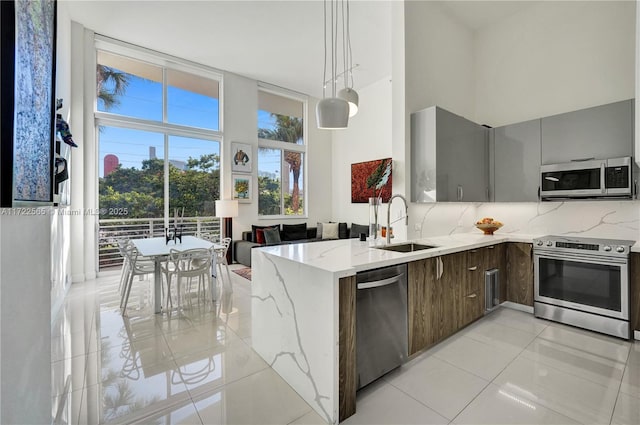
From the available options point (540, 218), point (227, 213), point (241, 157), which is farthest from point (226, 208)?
point (540, 218)

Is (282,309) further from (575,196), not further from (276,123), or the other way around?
(276,123)

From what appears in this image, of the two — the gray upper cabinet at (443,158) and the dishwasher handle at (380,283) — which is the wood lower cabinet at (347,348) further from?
the gray upper cabinet at (443,158)

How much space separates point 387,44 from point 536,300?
444 centimetres

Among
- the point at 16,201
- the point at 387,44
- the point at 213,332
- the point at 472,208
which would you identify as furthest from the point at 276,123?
the point at 16,201

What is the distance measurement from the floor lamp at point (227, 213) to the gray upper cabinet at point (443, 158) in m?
3.82

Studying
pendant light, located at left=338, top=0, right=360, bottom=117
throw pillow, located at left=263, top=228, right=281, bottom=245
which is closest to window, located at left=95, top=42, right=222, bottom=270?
throw pillow, located at left=263, top=228, right=281, bottom=245

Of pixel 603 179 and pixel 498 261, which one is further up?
pixel 603 179

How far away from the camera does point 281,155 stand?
712 centimetres

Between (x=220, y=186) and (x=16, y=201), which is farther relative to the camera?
(x=220, y=186)

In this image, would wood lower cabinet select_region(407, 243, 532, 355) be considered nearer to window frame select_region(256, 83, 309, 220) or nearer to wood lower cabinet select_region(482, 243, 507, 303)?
wood lower cabinet select_region(482, 243, 507, 303)

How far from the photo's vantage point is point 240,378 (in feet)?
6.79

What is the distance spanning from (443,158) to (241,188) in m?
4.46

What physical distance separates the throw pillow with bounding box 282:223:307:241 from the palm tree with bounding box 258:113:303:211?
780 millimetres

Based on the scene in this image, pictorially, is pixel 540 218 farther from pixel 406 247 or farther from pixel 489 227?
pixel 406 247
